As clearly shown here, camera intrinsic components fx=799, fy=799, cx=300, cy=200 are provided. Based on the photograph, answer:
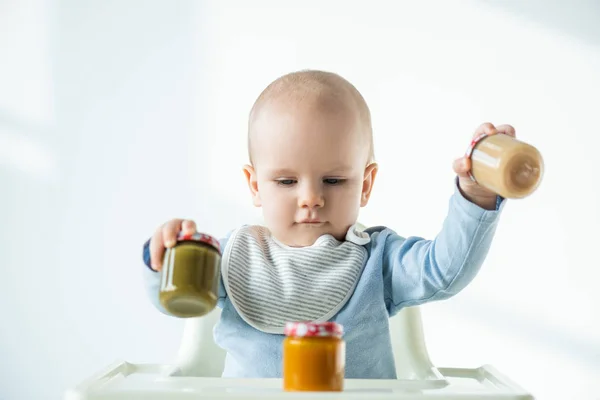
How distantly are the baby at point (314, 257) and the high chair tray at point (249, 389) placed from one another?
0.18 m

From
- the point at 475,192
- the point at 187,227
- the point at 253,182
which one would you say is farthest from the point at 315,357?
the point at 253,182

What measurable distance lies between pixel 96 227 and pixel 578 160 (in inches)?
69.9

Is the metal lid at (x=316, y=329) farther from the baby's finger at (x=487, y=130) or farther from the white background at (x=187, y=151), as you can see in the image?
the white background at (x=187, y=151)

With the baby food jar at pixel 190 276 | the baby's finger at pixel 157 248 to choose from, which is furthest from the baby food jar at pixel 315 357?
the baby's finger at pixel 157 248

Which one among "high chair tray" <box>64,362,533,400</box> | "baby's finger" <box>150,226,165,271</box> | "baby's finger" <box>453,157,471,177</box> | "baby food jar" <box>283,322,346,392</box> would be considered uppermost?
"baby's finger" <box>453,157,471,177</box>

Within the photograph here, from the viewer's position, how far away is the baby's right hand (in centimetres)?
101

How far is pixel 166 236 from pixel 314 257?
0.36m

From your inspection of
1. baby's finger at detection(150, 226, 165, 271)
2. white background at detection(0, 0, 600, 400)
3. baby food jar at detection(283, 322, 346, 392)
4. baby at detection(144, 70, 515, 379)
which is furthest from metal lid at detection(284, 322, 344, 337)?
white background at detection(0, 0, 600, 400)

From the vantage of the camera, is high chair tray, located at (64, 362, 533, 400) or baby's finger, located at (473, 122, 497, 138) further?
baby's finger, located at (473, 122, 497, 138)

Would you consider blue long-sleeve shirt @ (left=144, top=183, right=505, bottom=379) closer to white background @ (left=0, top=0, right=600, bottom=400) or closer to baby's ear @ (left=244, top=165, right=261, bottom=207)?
baby's ear @ (left=244, top=165, right=261, bottom=207)

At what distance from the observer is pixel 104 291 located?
9.36 ft

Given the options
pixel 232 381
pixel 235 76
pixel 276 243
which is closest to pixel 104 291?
pixel 235 76

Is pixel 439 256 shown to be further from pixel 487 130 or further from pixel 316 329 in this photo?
pixel 316 329

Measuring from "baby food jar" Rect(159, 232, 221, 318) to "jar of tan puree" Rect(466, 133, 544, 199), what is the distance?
0.35 m
